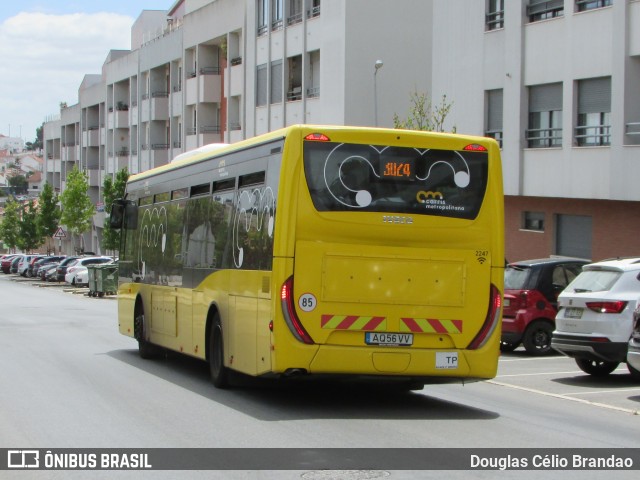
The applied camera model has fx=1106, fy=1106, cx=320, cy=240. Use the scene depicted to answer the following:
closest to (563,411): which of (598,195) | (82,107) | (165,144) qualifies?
(598,195)

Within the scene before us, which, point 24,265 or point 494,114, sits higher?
point 494,114

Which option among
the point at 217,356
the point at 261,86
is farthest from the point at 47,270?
the point at 217,356

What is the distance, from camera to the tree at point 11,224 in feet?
343

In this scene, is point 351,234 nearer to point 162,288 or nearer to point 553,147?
point 162,288

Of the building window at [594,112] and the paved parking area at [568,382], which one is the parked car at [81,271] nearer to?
the building window at [594,112]

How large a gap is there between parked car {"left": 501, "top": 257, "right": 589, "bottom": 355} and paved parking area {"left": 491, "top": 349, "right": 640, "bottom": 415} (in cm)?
45

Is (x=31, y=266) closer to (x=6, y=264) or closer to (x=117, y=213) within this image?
(x=6, y=264)

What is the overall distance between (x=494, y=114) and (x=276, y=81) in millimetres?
16906

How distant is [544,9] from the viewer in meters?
31.8

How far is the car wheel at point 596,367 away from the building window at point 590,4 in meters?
14.7

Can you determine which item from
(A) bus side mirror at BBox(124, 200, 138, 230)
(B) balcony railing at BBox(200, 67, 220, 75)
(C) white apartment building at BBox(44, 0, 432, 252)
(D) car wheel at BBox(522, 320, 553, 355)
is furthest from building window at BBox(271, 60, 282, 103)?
(D) car wheel at BBox(522, 320, 553, 355)

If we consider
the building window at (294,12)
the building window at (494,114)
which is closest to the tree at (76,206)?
the building window at (294,12)

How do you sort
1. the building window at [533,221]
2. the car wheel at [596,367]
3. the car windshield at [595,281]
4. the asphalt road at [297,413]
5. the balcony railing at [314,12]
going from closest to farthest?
the asphalt road at [297,413], the car windshield at [595,281], the car wheel at [596,367], the building window at [533,221], the balcony railing at [314,12]

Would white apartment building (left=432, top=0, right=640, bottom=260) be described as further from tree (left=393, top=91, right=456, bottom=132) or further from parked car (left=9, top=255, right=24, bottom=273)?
parked car (left=9, top=255, right=24, bottom=273)
